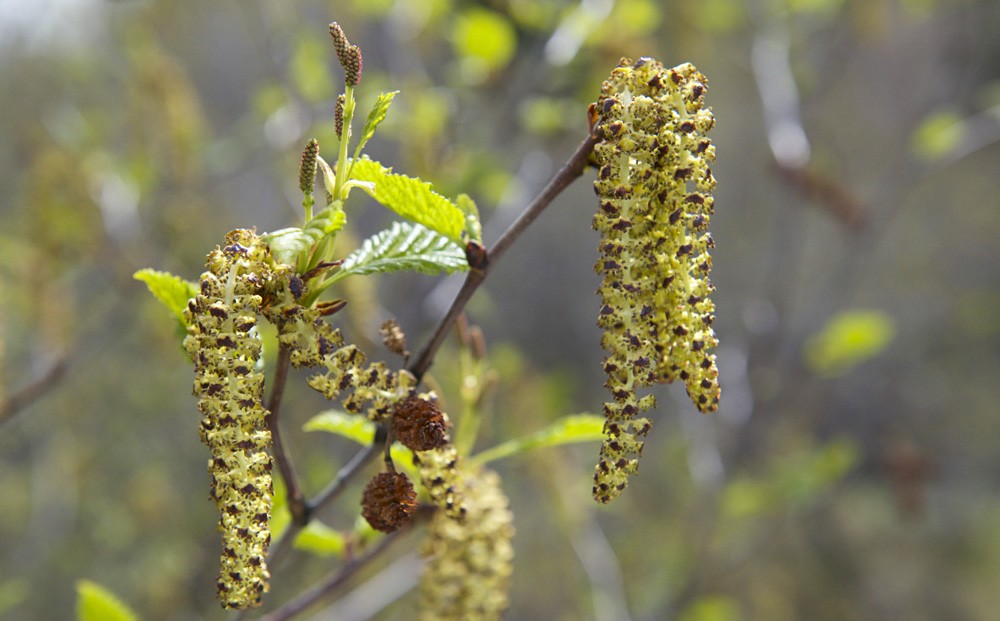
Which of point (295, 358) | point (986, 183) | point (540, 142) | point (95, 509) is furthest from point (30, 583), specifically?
point (986, 183)

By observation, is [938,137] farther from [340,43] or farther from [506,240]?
[340,43]

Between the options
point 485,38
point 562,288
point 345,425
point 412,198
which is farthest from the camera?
point 562,288

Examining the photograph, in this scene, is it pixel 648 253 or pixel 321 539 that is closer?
pixel 648 253

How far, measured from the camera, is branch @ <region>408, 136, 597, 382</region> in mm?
724

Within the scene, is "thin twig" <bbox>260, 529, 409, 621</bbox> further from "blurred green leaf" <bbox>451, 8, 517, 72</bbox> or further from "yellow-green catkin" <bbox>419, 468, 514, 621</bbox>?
"blurred green leaf" <bbox>451, 8, 517, 72</bbox>

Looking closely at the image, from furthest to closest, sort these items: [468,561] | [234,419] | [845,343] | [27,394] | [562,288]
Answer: [562,288], [845,343], [27,394], [468,561], [234,419]

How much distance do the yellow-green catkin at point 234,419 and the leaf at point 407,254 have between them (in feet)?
0.35

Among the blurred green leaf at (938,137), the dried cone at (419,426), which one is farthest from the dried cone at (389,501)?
the blurred green leaf at (938,137)

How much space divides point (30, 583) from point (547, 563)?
2.30 m

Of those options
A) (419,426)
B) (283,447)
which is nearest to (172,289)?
(283,447)

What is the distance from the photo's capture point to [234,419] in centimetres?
63

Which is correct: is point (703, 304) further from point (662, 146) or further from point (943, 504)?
point (943, 504)

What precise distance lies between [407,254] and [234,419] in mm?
217

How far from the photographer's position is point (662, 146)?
25.7 inches
